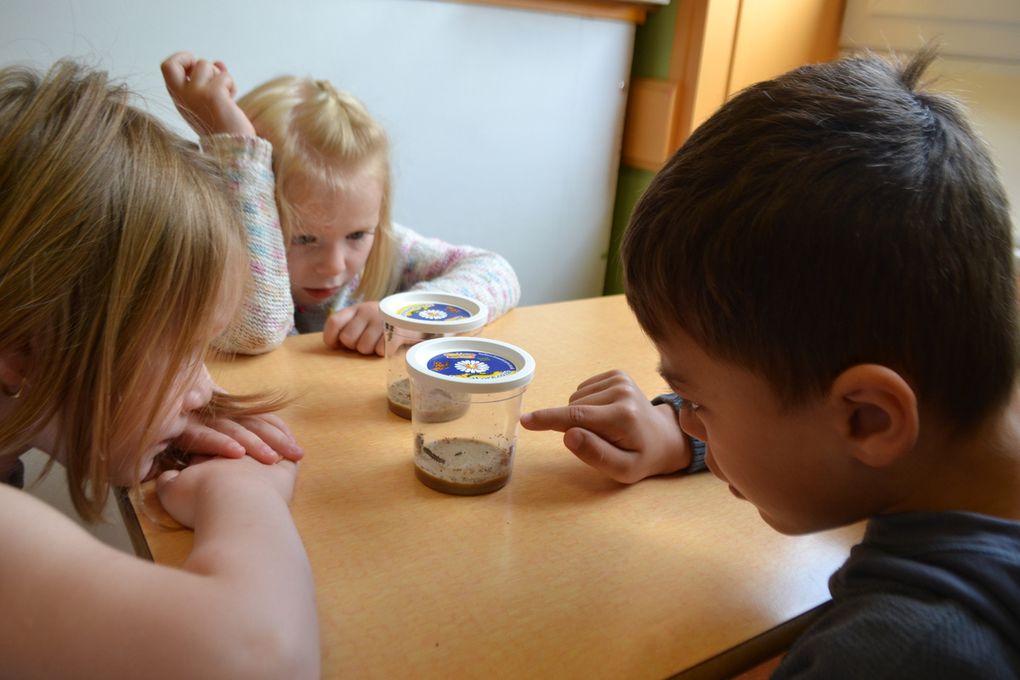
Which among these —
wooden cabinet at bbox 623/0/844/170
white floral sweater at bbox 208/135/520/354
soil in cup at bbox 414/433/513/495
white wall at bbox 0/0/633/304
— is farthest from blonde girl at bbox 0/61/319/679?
wooden cabinet at bbox 623/0/844/170

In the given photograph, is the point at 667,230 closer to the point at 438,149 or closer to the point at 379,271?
the point at 379,271

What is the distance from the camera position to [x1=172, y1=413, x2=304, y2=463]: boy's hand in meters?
0.70

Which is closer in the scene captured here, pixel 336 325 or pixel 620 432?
pixel 620 432

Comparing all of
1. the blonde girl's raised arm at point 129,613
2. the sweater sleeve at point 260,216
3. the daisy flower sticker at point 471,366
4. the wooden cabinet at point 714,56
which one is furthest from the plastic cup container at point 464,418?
the wooden cabinet at point 714,56

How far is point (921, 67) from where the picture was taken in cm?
58

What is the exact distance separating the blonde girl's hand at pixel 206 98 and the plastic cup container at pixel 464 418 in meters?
0.55

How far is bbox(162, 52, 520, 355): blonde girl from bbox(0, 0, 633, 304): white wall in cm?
25

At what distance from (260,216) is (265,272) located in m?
0.08

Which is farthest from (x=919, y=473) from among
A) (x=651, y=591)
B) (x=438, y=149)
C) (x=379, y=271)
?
(x=438, y=149)

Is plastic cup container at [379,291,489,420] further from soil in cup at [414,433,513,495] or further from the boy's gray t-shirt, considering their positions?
the boy's gray t-shirt

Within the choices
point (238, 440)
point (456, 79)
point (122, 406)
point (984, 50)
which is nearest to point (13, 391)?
point (122, 406)

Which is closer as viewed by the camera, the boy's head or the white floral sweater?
the boy's head

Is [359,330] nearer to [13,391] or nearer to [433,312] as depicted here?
[433,312]

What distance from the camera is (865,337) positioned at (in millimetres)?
487
